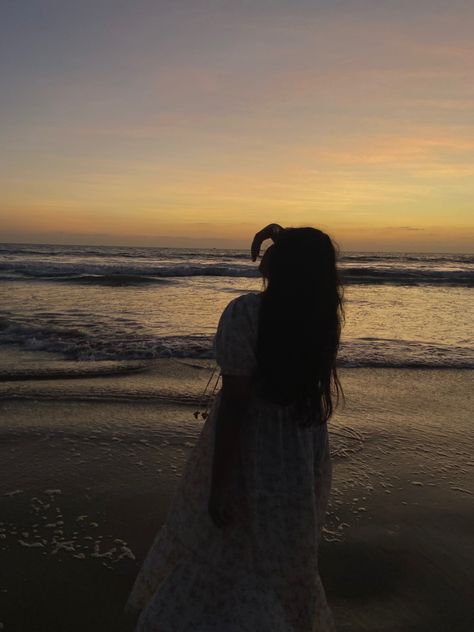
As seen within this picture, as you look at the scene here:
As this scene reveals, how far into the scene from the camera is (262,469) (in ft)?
6.68

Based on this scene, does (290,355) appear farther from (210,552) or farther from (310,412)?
(210,552)

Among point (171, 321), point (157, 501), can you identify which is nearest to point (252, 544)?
point (157, 501)

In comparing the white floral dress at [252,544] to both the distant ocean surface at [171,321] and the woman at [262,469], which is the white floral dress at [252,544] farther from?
the distant ocean surface at [171,321]

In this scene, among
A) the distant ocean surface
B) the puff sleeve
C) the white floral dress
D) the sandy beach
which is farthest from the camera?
the distant ocean surface

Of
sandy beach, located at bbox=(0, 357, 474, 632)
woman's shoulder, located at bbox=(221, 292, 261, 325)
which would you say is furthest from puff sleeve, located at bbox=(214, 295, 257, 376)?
sandy beach, located at bbox=(0, 357, 474, 632)

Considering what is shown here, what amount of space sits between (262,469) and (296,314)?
56 centimetres

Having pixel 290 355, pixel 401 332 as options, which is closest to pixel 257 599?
pixel 290 355

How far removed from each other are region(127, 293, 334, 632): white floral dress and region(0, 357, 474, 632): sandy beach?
1027mm

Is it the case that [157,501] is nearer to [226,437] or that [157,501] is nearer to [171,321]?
[226,437]

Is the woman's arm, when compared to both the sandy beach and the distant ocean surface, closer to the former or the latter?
the distant ocean surface

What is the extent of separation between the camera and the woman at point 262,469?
1930mm

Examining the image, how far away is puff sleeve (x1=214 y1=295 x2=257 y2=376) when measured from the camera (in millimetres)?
1895

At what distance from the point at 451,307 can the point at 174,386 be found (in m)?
13.9

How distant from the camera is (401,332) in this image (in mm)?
12352
